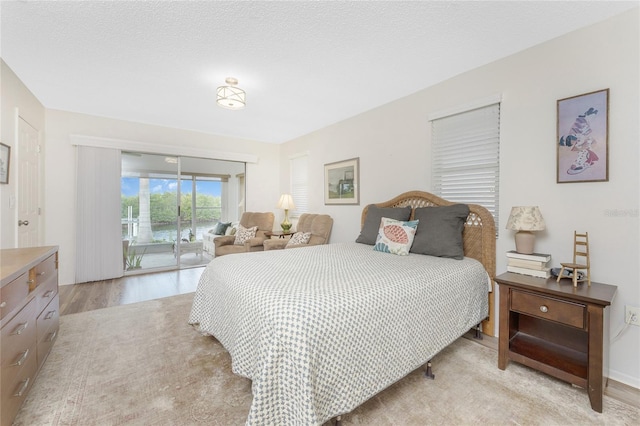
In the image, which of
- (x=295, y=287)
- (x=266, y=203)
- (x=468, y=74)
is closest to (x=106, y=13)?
(x=295, y=287)

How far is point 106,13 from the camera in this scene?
6.14 ft

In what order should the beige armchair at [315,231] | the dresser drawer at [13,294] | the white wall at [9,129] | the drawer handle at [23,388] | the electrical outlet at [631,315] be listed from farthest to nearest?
the beige armchair at [315,231]
the white wall at [9,129]
the electrical outlet at [631,315]
the drawer handle at [23,388]
the dresser drawer at [13,294]

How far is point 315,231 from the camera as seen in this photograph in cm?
437

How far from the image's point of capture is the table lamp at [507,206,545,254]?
2008 mm

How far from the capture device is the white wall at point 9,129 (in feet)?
8.13

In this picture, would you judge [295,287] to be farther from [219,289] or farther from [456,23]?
[456,23]

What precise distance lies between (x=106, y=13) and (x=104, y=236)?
3.37 m

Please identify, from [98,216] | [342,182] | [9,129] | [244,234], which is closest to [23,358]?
[9,129]

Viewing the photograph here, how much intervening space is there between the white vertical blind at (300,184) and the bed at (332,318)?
9.30 ft

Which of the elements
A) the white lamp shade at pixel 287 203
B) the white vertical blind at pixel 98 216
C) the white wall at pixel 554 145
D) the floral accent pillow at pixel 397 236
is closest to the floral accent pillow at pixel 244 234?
the white lamp shade at pixel 287 203

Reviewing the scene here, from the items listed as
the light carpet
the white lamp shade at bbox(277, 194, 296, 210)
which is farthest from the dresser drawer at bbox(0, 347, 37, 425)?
the white lamp shade at bbox(277, 194, 296, 210)

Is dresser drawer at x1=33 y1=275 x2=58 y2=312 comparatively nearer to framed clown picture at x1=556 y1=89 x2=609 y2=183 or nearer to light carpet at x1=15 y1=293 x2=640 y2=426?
light carpet at x1=15 y1=293 x2=640 y2=426

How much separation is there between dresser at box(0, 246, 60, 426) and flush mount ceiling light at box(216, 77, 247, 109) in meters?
1.98

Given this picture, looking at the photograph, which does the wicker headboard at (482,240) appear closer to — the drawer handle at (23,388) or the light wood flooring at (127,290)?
the light wood flooring at (127,290)
